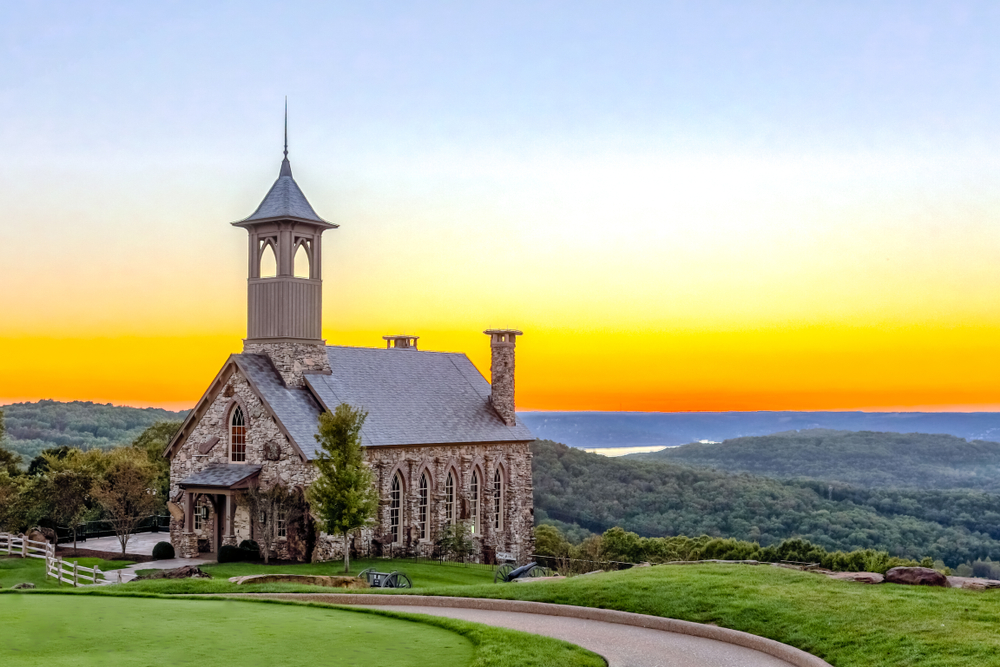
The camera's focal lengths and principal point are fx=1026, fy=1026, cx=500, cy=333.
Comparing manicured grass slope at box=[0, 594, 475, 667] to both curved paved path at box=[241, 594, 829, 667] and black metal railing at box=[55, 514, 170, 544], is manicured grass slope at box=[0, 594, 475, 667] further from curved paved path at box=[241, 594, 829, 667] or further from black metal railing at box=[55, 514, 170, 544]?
black metal railing at box=[55, 514, 170, 544]

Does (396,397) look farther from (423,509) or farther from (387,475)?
(423,509)

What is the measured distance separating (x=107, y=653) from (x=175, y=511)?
83.5 ft

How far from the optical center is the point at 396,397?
Result: 4219 centimetres

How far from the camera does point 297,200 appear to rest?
4047 cm

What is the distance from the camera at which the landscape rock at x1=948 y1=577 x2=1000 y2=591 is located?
772 inches

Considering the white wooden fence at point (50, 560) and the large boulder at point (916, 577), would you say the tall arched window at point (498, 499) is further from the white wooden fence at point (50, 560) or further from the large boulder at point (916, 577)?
the large boulder at point (916, 577)

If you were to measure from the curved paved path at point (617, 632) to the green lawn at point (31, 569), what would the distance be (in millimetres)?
13738

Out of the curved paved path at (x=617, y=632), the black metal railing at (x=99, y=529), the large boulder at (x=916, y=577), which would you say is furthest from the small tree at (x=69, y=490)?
the large boulder at (x=916, y=577)

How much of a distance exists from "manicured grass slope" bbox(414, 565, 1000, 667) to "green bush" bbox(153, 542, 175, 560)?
60.0 feet

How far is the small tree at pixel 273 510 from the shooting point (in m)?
35.9

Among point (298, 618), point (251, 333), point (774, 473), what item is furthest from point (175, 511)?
point (774, 473)

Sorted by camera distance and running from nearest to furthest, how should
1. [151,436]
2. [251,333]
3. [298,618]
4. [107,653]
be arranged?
[107,653], [298,618], [251,333], [151,436]

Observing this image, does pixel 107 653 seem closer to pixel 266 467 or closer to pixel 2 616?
pixel 2 616

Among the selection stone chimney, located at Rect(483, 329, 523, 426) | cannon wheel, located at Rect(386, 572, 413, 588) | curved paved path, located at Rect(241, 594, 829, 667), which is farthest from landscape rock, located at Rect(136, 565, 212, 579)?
stone chimney, located at Rect(483, 329, 523, 426)
